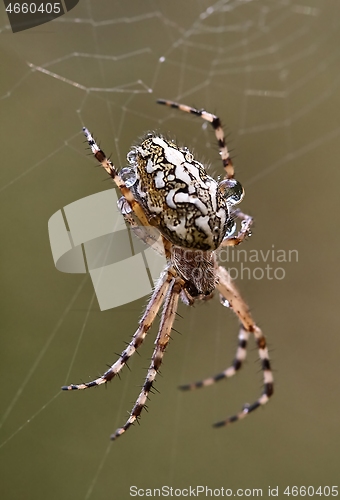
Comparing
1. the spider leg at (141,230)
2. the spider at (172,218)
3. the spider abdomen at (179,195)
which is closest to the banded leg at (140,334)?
the spider at (172,218)

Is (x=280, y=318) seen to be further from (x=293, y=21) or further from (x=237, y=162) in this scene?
(x=293, y=21)

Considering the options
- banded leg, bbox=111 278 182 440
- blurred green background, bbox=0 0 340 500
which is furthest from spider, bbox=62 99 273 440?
blurred green background, bbox=0 0 340 500

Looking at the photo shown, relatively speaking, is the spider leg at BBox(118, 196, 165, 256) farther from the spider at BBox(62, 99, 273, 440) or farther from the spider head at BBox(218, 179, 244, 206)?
the spider head at BBox(218, 179, 244, 206)

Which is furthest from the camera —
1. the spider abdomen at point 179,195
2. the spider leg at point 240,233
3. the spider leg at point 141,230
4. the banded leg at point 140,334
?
the spider leg at point 240,233

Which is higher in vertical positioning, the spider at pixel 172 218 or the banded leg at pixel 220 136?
the banded leg at pixel 220 136

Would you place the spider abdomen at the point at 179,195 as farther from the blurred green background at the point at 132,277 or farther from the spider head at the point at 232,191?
the blurred green background at the point at 132,277

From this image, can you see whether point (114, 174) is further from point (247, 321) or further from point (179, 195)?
point (247, 321)

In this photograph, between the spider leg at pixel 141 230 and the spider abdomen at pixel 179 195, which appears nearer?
the spider abdomen at pixel 179 195

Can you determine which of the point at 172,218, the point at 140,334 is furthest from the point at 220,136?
the point at 140,334

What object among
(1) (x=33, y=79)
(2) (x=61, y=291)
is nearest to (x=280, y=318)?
(2) (x=61, y=291)
